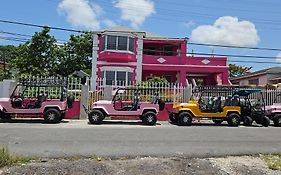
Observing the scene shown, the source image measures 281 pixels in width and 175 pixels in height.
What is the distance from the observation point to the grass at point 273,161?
9016 mm

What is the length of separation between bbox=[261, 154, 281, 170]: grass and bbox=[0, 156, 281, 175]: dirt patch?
6.0 inches

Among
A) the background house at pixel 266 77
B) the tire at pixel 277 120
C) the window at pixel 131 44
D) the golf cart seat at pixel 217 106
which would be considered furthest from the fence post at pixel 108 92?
the background house at pixel 266 77

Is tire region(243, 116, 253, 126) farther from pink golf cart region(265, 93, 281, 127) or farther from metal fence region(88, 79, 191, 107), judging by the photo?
metal fence region(88, 79, 191, 107)

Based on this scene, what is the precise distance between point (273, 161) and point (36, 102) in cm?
1169

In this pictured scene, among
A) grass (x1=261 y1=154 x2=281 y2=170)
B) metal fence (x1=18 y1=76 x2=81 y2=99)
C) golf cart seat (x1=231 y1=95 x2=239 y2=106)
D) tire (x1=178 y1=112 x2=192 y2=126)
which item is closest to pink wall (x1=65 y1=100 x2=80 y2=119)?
metal fence (x1=18 y1=76 x2=81 y2=99)

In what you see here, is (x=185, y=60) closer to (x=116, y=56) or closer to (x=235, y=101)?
(x=116, y=56)

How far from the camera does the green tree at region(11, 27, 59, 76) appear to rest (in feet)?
115

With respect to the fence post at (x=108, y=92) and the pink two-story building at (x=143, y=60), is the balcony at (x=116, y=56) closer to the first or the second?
the pink two-story building at (x=143, y=60)

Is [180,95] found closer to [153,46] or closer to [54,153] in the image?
[54,153]

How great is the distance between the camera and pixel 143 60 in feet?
113

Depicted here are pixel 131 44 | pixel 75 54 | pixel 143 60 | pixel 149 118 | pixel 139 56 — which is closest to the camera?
pixel 149 118

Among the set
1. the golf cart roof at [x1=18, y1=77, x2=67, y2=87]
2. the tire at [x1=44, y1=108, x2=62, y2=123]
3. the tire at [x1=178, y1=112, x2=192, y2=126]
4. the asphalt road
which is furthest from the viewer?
the golf cart roof at [x1=18, y1=77, x2=67, y2=87]

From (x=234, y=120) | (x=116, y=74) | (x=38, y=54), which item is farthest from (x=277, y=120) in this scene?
(x=38, y=54)

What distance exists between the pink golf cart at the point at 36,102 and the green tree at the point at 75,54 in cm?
1797
